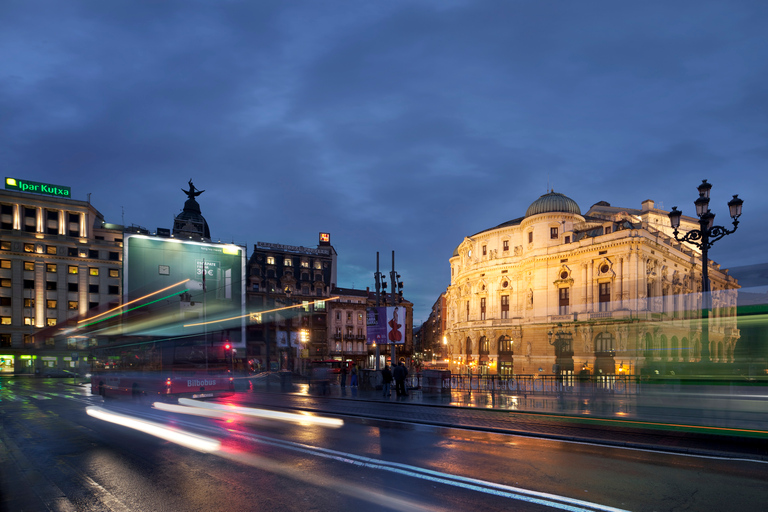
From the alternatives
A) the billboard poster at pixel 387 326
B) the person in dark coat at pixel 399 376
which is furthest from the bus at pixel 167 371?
the person in dark coat at pixel 399 376

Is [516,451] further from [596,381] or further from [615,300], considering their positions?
[615,300]

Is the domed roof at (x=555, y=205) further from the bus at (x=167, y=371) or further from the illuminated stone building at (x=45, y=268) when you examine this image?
the illuminated stone building at (x=45, y=268)

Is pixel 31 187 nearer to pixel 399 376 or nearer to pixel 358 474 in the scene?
pixel 399 376

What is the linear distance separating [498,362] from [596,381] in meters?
36.6

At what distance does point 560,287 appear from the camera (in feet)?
197

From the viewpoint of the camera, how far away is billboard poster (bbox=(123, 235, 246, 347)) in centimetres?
4209

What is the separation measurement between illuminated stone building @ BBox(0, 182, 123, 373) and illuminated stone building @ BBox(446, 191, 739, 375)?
59685 mm

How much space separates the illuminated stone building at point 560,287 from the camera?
52719mm

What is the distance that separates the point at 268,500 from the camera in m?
7.20

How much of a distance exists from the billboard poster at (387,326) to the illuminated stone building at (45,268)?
6369 cm

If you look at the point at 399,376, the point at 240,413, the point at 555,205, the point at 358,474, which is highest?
the point at 555,205

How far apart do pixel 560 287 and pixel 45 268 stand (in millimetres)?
76884

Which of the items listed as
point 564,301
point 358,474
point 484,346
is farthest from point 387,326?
point 484,346

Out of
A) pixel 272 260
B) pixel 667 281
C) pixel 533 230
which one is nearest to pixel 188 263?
pixel 272 260
